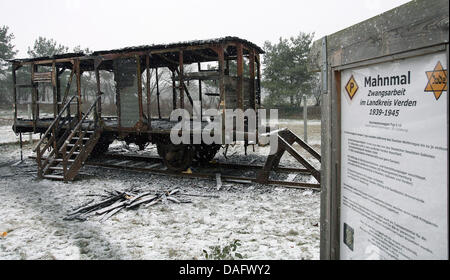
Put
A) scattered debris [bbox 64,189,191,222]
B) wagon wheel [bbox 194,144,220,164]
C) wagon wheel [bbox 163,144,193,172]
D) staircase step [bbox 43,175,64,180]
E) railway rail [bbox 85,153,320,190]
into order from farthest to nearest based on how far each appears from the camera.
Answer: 1. wagon wheel [bbox 194,144,220,164]
2. wagon wheel [bbox 163,144,193,172]
3. staircase step [bbox 43,175,64,180]
4. railway rail [bbox 85,153,320,190]
5. scattered debris [bbox 64,189,191,222]

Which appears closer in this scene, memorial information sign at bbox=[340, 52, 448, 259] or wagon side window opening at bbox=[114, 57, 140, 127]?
memorial information sign at bbox=[340, 52, 448, 259]

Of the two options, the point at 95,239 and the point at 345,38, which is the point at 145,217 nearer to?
the point at 95,239

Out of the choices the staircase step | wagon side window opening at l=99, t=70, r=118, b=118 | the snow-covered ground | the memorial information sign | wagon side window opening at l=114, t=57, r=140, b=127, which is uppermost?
wagon side window opening at l=99, t=70, r=118, b=118

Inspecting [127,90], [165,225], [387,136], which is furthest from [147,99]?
[387,136]

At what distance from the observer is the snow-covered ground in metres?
4.47

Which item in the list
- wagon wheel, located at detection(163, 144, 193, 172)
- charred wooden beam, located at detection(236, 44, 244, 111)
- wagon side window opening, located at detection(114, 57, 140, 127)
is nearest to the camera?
charred wooden beam, located at detection(236, 44, 244, 111)

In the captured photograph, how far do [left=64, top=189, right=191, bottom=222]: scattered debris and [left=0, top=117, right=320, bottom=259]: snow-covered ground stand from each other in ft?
0.57

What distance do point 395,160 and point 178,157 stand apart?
7744 mm

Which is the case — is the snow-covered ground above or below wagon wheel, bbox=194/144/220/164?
below

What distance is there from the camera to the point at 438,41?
5.32 ft

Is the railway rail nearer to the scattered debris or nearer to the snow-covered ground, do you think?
the snow-covered ground

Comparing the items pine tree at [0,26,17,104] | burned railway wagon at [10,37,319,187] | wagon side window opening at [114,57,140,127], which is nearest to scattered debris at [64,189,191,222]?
burned railway wagon at [10,37,319,187]

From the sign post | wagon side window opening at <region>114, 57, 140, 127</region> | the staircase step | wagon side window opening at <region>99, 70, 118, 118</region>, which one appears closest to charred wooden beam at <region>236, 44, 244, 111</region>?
wagon side window opening at <region>114, 57, 140, 127</region>

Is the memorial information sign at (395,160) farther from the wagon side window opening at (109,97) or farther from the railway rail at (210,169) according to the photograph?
the wagon side window opening at (109,97)
